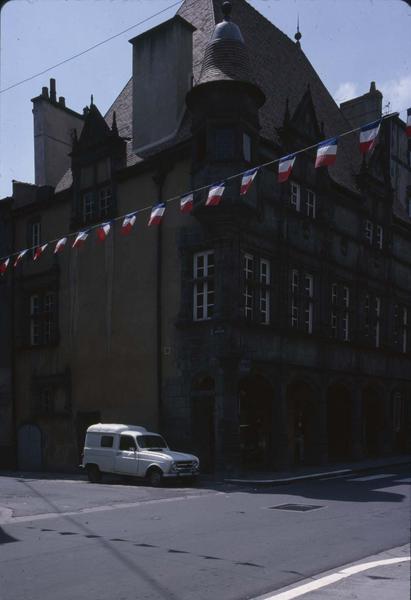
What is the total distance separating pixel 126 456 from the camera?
22.3 metres

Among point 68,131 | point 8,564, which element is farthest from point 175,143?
point 8,564

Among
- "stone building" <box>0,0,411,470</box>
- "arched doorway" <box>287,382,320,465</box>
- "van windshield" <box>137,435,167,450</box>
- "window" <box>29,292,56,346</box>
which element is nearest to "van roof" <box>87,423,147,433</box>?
"van windshield" <box>137,435,167,450</box>

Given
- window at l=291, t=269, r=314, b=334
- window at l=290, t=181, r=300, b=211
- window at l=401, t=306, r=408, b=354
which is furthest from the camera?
window at l=401, t=306, r=408, b=354

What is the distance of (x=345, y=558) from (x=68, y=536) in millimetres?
4771

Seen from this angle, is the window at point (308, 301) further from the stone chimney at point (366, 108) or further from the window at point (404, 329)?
the stone chimney at point (366, 108)

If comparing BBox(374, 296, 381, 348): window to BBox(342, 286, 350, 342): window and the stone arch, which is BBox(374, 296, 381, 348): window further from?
BBox(342, 286, 350, 342): window

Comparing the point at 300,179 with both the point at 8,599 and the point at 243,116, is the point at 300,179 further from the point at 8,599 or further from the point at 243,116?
the point at 8,599

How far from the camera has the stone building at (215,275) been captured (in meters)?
24.3

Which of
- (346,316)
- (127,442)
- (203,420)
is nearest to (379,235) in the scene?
(346,316)

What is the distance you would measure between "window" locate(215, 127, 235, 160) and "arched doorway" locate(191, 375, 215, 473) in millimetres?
7437

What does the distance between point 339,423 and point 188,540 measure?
20.9 metres

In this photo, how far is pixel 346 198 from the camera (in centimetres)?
3081

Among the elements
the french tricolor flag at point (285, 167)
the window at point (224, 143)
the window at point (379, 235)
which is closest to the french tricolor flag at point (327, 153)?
the french tricolor flag at point (285, 167)

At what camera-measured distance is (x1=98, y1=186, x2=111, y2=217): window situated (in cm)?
2852
